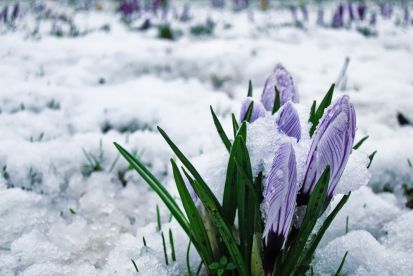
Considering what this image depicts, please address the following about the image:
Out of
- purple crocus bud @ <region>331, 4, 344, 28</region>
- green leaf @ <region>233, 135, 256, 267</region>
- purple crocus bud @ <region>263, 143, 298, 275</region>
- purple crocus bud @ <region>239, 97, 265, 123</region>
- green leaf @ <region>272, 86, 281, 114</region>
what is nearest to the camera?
purple crocus bud @ <region>263, 143, 298, 275</region>

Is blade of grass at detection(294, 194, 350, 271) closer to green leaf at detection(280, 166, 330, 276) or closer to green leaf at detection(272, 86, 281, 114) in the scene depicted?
green leaf at detection(280, 166, 330, 276)

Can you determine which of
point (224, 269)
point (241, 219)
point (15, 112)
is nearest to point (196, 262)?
point (224, 269)

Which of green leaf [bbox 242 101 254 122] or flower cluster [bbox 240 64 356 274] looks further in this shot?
green leaf [bbox 242 101 254 122]

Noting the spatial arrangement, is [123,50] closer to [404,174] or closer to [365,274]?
[404,174]

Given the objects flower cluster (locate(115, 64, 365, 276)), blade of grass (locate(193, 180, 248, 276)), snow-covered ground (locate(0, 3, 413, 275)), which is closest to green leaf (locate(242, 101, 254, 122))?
flower cluster (locate(115, 64, 365, 276))

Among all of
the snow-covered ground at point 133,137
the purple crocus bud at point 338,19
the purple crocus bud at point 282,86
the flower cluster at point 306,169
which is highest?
the purple crocus bud at point 338,19

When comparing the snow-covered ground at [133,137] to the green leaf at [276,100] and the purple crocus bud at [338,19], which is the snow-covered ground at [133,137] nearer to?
the green leaf at [276,100]

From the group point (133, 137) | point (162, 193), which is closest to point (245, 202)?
Result: point (162, 193)

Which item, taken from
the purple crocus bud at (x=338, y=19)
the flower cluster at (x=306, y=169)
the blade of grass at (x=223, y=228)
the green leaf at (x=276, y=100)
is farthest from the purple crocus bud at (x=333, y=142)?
the purple crocus bud at (x=338, y=19)
